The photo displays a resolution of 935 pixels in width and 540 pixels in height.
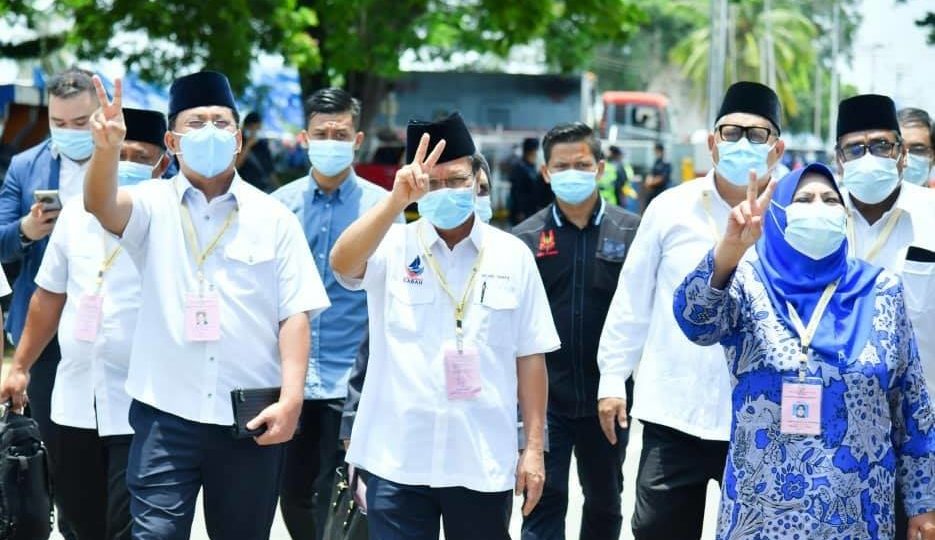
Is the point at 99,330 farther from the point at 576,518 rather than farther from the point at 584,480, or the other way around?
the point at 576,518

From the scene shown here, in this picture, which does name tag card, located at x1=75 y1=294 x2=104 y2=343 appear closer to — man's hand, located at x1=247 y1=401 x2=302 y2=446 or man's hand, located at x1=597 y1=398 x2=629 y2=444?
man's hand, located at x1=247 y1=401 x2=302 y2=446

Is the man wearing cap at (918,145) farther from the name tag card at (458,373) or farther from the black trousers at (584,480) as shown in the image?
the name tag card at (458,373)

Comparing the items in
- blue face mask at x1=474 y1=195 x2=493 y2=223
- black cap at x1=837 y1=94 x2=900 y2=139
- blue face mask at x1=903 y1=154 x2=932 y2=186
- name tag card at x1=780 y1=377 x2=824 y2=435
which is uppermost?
black cap at x1=837 y1=94 x2=900 y2=139

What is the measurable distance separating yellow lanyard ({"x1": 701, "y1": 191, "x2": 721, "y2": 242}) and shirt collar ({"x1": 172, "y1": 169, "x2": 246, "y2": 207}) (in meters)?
1.78

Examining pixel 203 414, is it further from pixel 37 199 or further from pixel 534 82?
pixel 534 82

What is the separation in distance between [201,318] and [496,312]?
101 centimetres

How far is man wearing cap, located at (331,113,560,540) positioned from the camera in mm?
5523

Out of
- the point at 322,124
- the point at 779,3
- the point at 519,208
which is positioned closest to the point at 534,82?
the point at 519,208

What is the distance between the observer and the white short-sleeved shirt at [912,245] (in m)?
6.02

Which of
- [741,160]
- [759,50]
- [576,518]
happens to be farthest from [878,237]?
[759,50]

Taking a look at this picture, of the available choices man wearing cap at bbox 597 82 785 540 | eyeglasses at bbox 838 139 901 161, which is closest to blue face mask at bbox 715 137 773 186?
man wearing cap at bbox 597 82 785 540

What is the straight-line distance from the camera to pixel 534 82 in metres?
29.7

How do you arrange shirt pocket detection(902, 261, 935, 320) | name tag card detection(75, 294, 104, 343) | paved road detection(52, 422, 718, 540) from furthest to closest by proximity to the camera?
paved road detection(52, 422, 718, 540), name tag card detection(75, 294, 104, 343), shirt pocket detection(902, 261, 935, 320)

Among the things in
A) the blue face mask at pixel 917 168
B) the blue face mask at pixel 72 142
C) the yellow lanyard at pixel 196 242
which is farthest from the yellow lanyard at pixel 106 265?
the blue face mask at pixel 917 168
